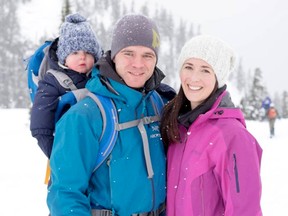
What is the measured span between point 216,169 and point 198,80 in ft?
2.31

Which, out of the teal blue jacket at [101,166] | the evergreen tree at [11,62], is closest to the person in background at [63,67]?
the teal blue jacket at [101,166]

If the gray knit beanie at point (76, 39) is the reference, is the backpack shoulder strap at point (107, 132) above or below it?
below

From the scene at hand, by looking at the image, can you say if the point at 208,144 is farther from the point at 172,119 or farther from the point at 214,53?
the point at 214,53

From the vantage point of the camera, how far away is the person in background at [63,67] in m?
3.02

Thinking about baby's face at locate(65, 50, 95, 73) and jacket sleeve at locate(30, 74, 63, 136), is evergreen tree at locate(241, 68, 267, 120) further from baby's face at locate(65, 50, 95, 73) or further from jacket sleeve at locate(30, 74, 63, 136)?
jacket sleeve at locate(30, 74, 63, 136)

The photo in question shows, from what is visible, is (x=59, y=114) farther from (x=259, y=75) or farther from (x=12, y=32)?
(x=12, y=32)

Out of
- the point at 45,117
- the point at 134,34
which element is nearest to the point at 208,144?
the point at 134,34

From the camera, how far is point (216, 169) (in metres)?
2.56

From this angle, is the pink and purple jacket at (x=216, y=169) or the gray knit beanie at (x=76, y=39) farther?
the gray knit beanie at (x=76, y=39)

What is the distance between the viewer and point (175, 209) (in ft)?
9.15

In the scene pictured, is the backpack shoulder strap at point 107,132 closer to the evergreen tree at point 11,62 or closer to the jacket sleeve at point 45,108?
the jacket sleeve at point 45,108

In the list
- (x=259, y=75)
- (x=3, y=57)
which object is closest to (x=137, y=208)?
(x=259, y=75)

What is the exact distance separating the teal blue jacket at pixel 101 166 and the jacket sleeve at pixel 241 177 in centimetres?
55

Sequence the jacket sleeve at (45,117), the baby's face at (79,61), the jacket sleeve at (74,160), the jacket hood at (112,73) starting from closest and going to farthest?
1. the jacket sleeve at (74,160)
2. the jacket hood at (112,73)
3. the jacket sleeve at (45,117)
4. the baby's face at (79,61)
